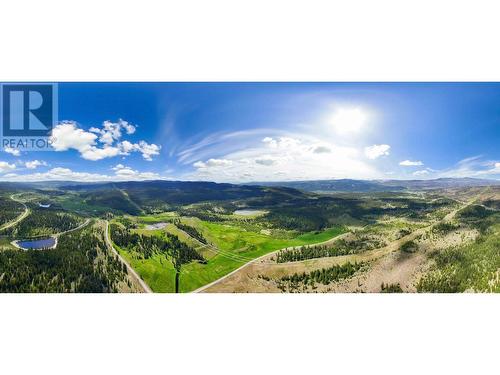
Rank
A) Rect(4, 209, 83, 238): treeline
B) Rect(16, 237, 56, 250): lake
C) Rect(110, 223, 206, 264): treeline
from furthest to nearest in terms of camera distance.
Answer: Rect(4, 209, 83, 238): treeline → Rect(110, 223, 206, 264): treeline → Rect(16, 237, 56, 250): lake

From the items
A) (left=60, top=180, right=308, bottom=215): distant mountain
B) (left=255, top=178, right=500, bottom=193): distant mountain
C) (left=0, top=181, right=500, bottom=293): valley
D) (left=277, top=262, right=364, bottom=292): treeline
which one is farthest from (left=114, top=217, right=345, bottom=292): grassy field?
(left=255, top=178, right=500, bottom=193): distant mountain

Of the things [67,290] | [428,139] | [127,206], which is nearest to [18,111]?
[127,206]

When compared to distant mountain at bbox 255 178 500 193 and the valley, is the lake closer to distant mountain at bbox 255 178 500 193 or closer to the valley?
the valley

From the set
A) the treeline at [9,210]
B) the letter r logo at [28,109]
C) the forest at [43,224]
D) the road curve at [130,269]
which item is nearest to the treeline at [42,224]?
the forest at [43,224]

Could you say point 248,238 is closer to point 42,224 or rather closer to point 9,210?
point 42,224

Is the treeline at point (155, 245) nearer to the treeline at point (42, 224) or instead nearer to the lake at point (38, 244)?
the treeline at point (42, 224)
